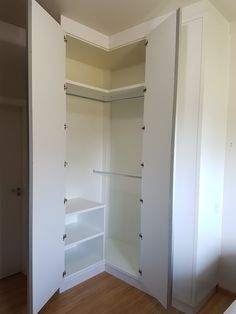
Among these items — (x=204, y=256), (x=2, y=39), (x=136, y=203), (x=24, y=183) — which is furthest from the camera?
(x=136, y=203)

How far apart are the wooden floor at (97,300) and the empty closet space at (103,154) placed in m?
0.21

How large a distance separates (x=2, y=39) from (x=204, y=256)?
9.75ft

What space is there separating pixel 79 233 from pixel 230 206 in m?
1.67

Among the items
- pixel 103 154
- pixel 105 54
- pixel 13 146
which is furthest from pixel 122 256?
pixel 105 54

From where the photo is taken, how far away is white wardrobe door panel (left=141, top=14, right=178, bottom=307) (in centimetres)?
212

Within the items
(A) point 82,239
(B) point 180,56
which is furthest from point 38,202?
(B) point 180,56

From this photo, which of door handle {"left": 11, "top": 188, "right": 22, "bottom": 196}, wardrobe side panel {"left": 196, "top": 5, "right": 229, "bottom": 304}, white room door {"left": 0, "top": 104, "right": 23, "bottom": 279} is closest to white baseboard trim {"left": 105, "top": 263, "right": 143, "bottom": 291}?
wardrobe side panel {"left": 196, "top": 5, "right": 229, "bottom": 304}

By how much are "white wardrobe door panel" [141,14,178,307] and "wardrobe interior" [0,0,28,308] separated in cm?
135

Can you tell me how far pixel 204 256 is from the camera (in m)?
2.31

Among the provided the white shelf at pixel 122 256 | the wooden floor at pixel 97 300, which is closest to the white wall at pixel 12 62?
the wooden floor at pixel 97 300

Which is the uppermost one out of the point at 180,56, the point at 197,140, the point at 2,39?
the point at 2,39

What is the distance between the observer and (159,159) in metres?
2.27

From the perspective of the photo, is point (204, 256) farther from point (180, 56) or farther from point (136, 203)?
point (180, 56)

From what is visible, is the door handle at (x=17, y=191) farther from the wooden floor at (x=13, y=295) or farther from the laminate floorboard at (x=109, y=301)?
the laminate floorboard at (x=109, y=301)
